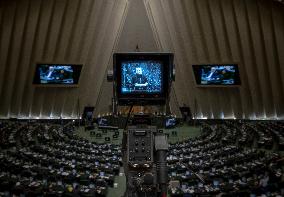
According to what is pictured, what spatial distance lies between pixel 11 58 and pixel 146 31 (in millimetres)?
14319

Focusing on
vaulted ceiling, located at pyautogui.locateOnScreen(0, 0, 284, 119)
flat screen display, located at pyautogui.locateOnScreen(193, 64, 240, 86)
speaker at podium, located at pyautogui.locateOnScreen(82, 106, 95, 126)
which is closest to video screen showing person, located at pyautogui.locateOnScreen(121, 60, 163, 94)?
vaulted ceiling, located at pyautogui.locateOnScreen(0, 0, 284, 119)

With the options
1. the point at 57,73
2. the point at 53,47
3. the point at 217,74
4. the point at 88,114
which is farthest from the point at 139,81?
the point at 88,114

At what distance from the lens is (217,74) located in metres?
41.3

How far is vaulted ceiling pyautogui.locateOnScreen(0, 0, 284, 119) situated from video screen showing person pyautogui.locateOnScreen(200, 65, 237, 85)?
869mm

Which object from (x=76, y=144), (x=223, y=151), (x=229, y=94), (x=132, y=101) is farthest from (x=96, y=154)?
(x=229, y=94)

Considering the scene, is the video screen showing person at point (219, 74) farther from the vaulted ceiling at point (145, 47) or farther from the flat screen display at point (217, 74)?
the vaulted ceiling at point (145, 47)

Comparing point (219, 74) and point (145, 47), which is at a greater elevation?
point (145, 47)

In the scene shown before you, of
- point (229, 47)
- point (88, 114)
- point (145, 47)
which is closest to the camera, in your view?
point (229, 47)

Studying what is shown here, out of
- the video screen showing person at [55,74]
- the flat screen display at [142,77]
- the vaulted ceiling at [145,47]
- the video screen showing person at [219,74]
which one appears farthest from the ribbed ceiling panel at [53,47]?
the flat screen display at [142,77]

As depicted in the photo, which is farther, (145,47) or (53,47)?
(145,47)

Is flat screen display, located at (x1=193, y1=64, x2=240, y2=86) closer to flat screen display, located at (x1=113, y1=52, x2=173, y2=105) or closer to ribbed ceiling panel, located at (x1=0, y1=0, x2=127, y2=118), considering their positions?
ribbed ceiling panel, located at (x1=0, y1=0, x2=127, y2=118)

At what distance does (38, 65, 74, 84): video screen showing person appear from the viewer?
1626 inches

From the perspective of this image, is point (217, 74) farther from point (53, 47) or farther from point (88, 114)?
point (53, 47)

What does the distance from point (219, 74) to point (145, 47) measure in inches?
347
